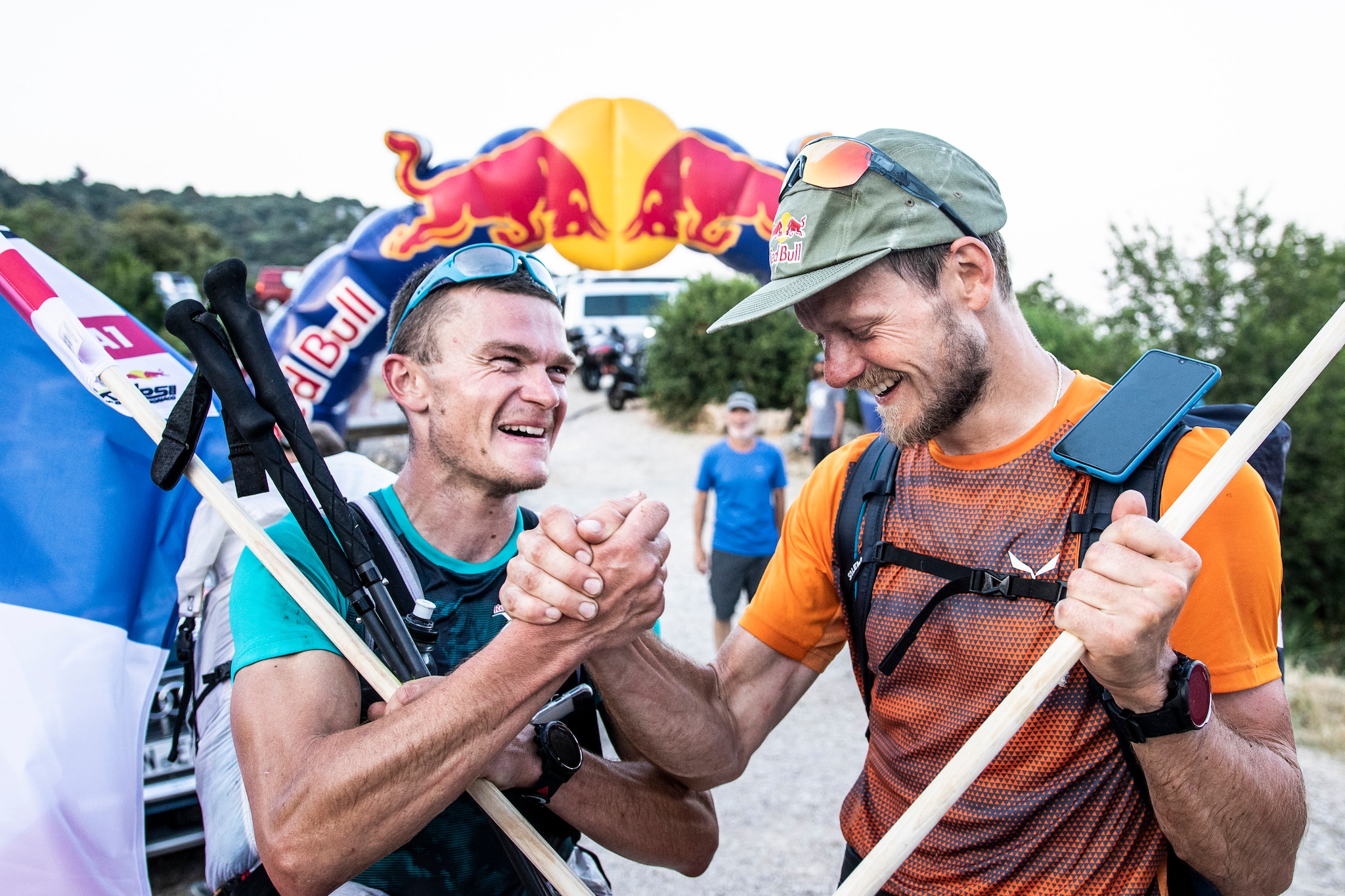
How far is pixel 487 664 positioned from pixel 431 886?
67 cm

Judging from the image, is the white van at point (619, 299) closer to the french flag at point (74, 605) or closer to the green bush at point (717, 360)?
the green bush at point (717, 360)

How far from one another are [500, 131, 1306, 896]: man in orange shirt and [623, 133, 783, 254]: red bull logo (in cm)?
539

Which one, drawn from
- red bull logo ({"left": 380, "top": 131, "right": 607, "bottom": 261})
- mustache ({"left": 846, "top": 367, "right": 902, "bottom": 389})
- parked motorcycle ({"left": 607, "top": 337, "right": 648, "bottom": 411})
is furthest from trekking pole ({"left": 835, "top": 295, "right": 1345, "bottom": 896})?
parked motorcycle ({"left": 607, "top": 337, "right": 648, "bottom": 411})

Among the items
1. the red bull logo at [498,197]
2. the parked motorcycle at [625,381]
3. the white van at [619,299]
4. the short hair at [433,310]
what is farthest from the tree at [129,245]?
the short hair at [433,310]

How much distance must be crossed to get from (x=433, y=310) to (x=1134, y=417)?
1.61 m

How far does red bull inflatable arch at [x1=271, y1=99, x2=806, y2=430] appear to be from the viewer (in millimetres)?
7004

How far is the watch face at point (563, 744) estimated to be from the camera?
1.72 metres

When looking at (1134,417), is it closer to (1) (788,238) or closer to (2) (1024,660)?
(2) (1024,660)

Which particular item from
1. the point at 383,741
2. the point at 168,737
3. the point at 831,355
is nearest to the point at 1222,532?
the point at 831,355

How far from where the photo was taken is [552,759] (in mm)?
1714

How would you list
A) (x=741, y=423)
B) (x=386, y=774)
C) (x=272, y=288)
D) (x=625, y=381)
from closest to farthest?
(x=386, y=774) → (x=741, y=423) → (x=625, y=381) → (x=272, y=288)

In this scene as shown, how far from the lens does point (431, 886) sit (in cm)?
180

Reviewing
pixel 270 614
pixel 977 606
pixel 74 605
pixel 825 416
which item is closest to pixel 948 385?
pixel 977 606

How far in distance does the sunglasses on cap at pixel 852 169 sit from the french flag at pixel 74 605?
1659 mm
